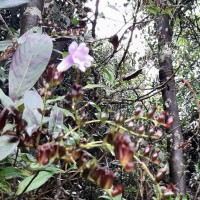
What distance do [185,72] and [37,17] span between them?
1658 millimetres

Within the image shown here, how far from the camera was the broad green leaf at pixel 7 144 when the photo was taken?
1.51 ft

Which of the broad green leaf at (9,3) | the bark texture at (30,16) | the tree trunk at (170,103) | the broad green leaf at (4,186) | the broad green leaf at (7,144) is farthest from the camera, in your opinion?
the tree trunk at (170,103)

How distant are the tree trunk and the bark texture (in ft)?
2.74

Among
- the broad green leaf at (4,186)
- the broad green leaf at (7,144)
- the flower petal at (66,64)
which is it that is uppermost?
the flower petal at (66,64)

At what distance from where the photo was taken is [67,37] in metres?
0.95

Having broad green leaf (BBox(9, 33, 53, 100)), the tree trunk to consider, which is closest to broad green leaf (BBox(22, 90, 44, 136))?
broad green leaf (BBox(9, 33, 53, 100))

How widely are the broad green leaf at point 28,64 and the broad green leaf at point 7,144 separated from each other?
0.09 m

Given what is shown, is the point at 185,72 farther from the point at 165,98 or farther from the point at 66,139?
the point at 66,139

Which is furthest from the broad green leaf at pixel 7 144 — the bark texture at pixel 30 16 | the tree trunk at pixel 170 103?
the tree trunk at pixel 170 103

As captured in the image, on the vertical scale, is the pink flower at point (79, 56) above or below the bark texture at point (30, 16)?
below

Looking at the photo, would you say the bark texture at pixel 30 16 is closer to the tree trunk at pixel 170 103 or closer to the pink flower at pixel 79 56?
the pink flower at pixel 79 56

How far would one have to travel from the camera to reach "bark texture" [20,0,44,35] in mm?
1005

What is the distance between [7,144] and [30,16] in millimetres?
616

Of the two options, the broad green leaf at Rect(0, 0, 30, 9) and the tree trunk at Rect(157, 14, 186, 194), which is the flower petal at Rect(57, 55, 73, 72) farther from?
the tree trunk at Rect(157, 14, 186, 194)
